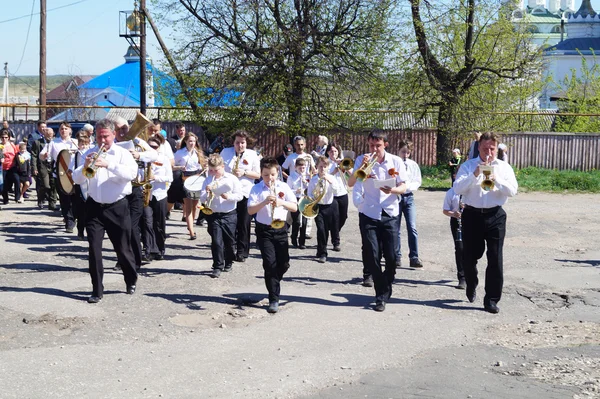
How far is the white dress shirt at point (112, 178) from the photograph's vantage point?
966cm

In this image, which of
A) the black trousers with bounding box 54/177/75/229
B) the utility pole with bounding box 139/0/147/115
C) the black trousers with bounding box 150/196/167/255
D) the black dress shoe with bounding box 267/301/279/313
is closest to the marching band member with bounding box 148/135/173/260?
the black trousers with bounding box 150/196/167/255

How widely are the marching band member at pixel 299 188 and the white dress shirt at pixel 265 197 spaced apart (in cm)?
319

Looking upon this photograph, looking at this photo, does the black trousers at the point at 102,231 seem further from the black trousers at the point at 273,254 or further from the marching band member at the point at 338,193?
the marching band member at the point at 338,193

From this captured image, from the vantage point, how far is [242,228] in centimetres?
1252

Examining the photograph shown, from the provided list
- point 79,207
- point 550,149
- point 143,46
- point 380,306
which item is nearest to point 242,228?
point 79,207

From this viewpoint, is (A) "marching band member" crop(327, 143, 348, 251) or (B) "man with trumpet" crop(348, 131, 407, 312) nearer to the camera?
(B) "man with trumpet" crop(348, 131, 407, 312)

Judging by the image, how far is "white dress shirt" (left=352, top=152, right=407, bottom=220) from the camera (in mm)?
9766

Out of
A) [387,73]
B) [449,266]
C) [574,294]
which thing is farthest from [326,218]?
[387,73]

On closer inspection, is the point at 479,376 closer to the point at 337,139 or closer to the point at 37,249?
the point at 37,249

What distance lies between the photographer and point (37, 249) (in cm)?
1337

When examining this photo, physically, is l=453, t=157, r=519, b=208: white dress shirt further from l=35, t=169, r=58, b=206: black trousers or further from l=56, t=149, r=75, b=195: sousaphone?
l=35, t=169, r=58, b=206: black trousers

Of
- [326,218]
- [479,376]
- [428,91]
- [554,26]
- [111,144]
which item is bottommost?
[479,376]

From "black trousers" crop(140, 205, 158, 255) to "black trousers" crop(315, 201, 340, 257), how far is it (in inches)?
92.1

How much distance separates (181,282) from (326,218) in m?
2.84
